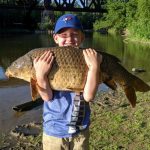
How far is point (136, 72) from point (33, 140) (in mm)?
11655

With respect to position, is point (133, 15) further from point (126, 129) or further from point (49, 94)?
point (49, 94)

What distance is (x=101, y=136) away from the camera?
754cm

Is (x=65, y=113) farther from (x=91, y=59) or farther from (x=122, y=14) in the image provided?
(x=122, y=14)

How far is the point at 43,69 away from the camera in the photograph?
3.45 meters

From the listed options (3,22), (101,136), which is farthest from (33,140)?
(3,22)

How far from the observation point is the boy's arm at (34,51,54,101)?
342cm

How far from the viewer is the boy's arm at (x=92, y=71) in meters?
3.43

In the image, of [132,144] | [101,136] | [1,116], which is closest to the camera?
[132,144]

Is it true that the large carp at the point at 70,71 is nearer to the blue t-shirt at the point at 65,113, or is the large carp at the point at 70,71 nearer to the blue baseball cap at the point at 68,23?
the blue t-shirt at the point at 65,113

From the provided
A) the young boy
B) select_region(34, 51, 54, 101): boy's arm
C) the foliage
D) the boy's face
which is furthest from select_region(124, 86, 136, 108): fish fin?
the foliage

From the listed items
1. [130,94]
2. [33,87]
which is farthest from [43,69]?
[130,94]

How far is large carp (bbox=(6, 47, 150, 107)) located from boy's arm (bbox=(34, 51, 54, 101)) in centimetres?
4

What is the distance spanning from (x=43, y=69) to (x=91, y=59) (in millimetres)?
433

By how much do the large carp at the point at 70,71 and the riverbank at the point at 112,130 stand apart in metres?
3.30
